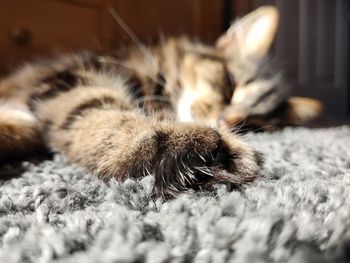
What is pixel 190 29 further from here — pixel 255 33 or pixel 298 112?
pixel 298 112

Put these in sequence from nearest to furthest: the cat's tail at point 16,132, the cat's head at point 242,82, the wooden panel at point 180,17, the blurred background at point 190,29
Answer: the cat's tail at point 16,132 → the cat's head at point 242,82 → the blurred background at point 190,29 → the wooden panel at point 180,17

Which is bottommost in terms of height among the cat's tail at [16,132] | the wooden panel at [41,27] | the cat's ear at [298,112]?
the cat's ear at [298,112]

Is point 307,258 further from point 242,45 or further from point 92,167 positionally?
point 242,45

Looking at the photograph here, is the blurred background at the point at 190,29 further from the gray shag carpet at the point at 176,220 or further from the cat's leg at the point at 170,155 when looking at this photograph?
the gray shag carpet at the point at 176,220

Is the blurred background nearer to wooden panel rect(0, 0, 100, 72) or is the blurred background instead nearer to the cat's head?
wooden panel rect(0, 0, 100, 72)

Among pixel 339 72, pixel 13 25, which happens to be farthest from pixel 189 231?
pixel 339 72

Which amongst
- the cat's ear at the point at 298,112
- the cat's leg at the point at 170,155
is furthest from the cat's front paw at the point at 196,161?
the cat's ear at the point at 298,112
